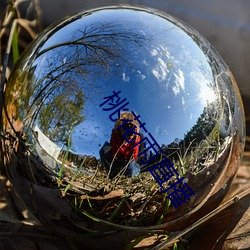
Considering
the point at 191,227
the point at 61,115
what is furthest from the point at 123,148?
the point at 191,227

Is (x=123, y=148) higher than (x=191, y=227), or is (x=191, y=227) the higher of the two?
(x=123, y=148)

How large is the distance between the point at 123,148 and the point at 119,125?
5 cm

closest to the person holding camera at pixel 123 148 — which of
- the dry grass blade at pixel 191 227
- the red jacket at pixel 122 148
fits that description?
the red jacket at pixel 122 148

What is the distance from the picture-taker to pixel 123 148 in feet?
4.68

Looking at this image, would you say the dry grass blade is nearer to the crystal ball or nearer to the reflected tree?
the crystal ball

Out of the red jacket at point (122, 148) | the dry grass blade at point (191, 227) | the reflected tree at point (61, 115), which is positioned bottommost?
the dry grass blade at point (191, 227)

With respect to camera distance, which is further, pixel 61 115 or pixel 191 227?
pixel 191 227

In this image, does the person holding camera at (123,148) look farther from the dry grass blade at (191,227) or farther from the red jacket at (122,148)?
the dry grass blade at (191,227)

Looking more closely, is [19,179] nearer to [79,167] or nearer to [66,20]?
[79,167]

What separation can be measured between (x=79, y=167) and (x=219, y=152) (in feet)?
1.22

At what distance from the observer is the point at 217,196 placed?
1663 millimetres

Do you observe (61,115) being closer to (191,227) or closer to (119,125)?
(119,125)

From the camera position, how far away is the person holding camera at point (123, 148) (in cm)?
142

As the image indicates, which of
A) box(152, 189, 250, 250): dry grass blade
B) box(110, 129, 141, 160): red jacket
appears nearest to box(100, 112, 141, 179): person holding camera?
box(110, 129, 141, 160): red jacket
